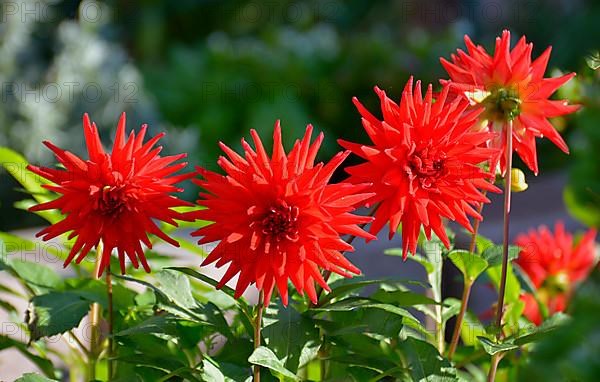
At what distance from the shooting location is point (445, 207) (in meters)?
0.64

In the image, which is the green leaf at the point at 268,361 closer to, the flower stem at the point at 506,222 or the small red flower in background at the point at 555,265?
the flower stem at the point at 506,222

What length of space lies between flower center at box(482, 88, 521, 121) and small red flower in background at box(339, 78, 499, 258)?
7cm

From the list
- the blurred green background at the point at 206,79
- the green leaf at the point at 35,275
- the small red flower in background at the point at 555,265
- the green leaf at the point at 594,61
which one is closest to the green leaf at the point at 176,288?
the green leaf at the point at 35,275

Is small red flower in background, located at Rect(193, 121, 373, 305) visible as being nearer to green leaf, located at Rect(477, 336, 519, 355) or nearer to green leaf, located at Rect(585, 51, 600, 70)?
green leaf, located at Rect(477, 336, 519, 355)

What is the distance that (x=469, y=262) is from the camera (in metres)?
0.76

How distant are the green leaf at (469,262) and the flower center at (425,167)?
0.44 feet

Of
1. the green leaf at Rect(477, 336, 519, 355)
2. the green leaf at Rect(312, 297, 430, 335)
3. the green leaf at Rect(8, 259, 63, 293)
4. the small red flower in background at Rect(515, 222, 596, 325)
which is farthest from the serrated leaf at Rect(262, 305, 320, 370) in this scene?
the small red flower in background at Rect(515, 222, 596, 325)

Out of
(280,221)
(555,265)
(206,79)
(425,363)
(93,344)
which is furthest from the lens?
(206,79)

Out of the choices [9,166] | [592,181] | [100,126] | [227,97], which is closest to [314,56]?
[227,97]

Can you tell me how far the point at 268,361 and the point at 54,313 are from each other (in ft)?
0.71

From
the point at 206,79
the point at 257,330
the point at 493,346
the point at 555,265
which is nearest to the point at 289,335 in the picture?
the point at 257,330

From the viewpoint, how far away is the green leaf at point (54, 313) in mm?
732

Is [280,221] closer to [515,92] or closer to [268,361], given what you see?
[268,361]

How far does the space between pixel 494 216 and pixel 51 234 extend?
2.58 m
